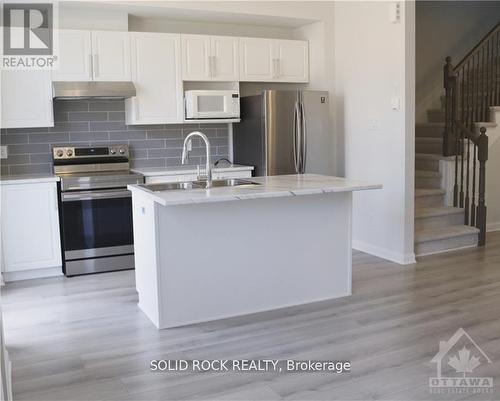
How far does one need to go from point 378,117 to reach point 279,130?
94 cm

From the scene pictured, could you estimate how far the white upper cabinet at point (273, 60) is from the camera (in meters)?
5.84

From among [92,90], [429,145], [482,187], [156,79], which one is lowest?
[482,187]

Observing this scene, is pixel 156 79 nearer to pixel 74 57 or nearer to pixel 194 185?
pixel 74 57

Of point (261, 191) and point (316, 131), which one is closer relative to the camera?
point (261, 191)

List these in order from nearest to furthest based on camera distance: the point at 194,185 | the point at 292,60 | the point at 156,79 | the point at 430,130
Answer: the point at 194,185 < the point at 156,79 < the point at 292,60 < the point at 430,130

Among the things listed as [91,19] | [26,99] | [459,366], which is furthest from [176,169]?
[459,366]

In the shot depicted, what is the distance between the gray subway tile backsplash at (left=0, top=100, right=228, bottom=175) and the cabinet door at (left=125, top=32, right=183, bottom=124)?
0.27 m

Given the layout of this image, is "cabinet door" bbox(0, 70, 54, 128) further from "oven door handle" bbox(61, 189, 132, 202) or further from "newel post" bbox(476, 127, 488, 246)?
"newel post" bbox(476, 127, 488, 246)

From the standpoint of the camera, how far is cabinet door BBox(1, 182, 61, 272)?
4844 mm

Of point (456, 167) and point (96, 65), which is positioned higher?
point (96, 65)

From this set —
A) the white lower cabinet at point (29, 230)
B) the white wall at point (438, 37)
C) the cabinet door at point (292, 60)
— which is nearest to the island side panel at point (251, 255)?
the white lower cabinet at point (29, 230)

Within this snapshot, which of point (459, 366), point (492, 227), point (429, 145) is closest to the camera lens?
point (459, 366)

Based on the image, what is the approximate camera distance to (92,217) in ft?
16.8

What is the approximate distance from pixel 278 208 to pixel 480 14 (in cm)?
581
